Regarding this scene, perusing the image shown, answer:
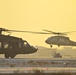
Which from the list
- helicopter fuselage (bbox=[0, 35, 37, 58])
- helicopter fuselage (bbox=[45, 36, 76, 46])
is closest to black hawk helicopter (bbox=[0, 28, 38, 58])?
helicopter fuselage (bbox=[0, 35, 37, 58])

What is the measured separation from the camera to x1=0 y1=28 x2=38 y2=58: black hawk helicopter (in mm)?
31647

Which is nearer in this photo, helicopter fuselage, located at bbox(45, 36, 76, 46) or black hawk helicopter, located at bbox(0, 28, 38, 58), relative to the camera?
black hawk helicopter, located at bbox(0, 28, 38, 58)

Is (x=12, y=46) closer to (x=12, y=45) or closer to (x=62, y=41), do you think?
(x=12, y=45)

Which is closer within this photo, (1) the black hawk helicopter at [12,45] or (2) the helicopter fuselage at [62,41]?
(1) the black hawk helicopter at [12,45]

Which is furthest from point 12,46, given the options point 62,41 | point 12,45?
point 62,41

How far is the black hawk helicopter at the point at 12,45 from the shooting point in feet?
104

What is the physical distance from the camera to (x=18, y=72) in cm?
1616

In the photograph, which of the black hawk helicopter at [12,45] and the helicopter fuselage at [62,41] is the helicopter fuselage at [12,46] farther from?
the helicopter fuselage at [62,41]

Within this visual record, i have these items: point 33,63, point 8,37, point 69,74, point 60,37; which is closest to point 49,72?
point 69,74

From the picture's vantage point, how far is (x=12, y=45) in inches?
1270

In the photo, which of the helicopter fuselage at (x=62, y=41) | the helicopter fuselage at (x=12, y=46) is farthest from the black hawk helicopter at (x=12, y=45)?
the helicopter fuselage at (x=62, y=41)

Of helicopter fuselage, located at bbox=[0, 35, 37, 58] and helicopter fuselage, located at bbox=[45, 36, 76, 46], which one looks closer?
helicopter fuselage, located at bbox=[0, 35, 37, 58]

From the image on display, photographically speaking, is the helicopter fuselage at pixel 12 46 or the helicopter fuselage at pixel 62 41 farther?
the helicopter fuselage at pixel 62 41

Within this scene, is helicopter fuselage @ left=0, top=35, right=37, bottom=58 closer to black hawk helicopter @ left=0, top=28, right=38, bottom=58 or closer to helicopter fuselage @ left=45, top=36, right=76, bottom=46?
black hawk helicopter @ left=0, top=28, right=38, bottom=58
